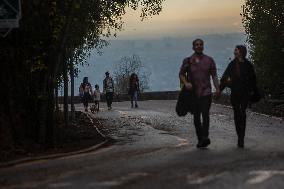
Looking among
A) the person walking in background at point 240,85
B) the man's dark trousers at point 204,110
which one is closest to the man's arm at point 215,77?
the person walking in background at point 240,85

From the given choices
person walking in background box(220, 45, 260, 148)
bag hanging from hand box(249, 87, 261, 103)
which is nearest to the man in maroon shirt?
Answer: person walking in background box(220, 45, 260, 148)

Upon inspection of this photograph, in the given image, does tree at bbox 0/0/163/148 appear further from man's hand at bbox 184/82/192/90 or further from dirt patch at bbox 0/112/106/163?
man's hand at bbox 184/82/192/90

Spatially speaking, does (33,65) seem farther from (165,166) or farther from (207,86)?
(165,166)

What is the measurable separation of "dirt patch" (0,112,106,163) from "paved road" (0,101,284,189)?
756mm

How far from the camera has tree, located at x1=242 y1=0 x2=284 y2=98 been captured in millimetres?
33375

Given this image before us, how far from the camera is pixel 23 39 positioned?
1562 cm

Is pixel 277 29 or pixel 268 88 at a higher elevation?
pixel 277 29

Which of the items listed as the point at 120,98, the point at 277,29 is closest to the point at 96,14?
the point at 277,29

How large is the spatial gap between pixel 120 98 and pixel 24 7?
34318 mm

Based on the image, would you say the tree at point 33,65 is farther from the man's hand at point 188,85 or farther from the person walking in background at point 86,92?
the person walking in background at point 86,92

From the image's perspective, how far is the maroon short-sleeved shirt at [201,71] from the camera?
45.1 feet

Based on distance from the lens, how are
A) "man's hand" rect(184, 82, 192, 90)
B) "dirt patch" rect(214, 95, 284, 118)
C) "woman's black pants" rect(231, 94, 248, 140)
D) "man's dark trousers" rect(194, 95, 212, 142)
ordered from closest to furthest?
1. "man's hand" rect(184, 82, 192, 90)
2. "man's dark trousers" rect(194, 95, 212, 142)
3. "woman's black pants" rect(231, 94, 248, 140)
4. "dirt patch" rect(214, 95, 284, 118)

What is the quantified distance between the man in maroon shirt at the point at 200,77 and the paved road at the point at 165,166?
67 centimetres

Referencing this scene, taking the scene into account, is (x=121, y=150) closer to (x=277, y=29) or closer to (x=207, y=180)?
→ (x=207, y=180)
